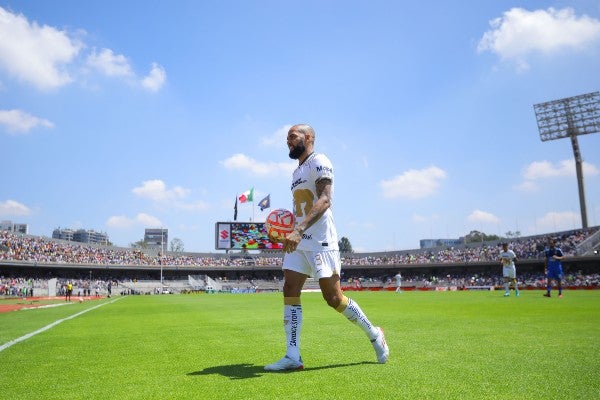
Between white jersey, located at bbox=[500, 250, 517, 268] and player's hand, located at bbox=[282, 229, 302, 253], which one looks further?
white jersey, located at bbox=[500, 250, 517, 268]

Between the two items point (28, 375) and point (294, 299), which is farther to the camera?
point (294, 299)

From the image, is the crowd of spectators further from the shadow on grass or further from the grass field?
the shadow on grass

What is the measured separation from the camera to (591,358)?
452cm

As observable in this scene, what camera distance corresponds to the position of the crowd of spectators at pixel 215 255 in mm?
59281

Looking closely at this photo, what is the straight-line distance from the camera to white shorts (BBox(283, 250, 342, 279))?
4727 mm

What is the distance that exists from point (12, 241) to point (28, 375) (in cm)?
7037

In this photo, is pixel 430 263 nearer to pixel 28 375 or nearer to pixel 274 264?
pixel 274 264

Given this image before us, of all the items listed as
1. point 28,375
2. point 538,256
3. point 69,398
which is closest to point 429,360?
point 69,398

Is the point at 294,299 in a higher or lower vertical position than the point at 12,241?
lower

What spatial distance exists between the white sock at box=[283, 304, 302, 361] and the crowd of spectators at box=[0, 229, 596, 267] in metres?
58.8

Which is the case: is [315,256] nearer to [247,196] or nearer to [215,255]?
[247,196]

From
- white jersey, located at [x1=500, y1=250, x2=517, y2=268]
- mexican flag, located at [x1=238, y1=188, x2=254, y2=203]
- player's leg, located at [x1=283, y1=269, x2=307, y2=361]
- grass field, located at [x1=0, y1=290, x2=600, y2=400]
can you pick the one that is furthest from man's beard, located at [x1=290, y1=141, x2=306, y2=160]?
mexican flag, located at [x1=238, y1=188, x2=254, y2=203]

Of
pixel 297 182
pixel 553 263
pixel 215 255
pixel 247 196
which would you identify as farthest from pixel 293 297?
pixel 215 255

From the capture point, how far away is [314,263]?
188 inches
